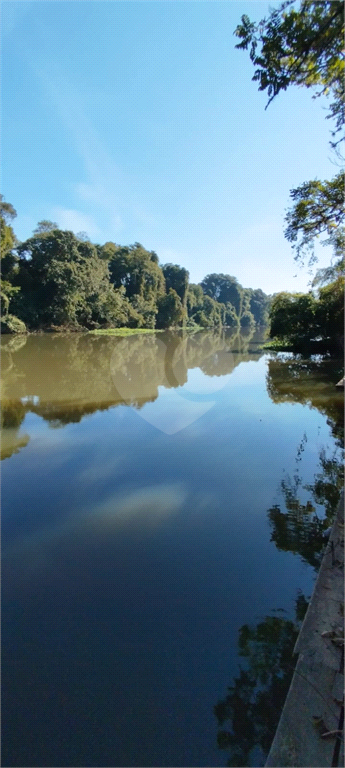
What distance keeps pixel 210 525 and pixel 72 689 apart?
193 centimetres

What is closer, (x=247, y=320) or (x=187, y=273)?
(x=187, y=273)

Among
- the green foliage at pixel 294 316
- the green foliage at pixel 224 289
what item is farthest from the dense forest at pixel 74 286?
the green foliage at pixel 224 289

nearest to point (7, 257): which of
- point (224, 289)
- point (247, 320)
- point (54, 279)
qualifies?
point (54, 279)

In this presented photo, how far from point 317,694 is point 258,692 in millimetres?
415

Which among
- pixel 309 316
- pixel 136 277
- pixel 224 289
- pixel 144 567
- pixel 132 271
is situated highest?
pixel 224 289

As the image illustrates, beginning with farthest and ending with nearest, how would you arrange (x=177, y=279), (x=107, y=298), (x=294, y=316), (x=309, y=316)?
1. (x=177, y=279)
2. (x=107, y=298)
3. (x=294, y=316)
4. (x=309, y=316)


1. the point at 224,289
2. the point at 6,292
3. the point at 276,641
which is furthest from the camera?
the point at 224,289

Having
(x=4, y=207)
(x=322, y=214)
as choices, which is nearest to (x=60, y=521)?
(x=322, y=214)

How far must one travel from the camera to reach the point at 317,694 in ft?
5.51

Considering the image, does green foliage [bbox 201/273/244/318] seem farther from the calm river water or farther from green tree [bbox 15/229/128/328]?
the calm river water

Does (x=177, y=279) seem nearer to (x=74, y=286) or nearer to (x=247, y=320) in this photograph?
A: (x=74, y=286)

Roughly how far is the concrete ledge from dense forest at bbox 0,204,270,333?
26022mm

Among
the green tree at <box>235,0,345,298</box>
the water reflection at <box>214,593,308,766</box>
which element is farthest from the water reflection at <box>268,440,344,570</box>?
the green tree at <box>235,0,345,298</box>

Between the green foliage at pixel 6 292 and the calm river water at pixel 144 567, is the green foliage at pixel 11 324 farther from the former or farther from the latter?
the calm river water at pixel 144 567
